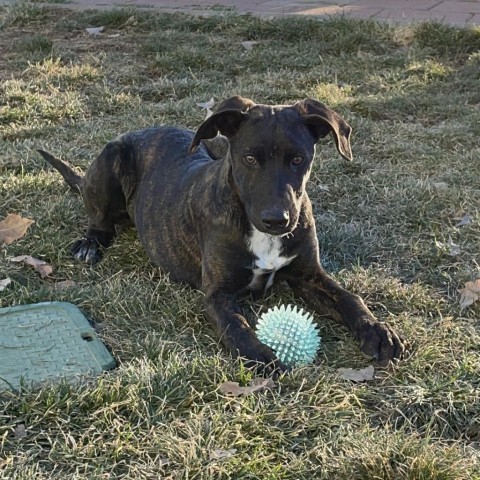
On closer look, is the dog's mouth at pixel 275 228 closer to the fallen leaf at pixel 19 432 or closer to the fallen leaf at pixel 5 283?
the fallen leaf at pixel 19 432

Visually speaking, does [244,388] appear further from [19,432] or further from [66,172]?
[66,172]

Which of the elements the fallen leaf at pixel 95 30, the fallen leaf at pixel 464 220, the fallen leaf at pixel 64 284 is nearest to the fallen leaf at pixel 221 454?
the fallen leaf at pixel 64 284

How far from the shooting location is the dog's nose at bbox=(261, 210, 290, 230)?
126 inches

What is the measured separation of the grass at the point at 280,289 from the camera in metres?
2.65

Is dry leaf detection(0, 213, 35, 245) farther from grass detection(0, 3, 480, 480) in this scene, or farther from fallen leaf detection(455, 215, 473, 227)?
fallen leaf detection(455, 215, 473, 227)

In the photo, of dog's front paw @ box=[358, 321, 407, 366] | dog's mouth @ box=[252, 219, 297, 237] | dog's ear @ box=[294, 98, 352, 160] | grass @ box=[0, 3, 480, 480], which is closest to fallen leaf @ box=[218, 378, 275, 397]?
grass @ box=[0, 3, 480, 480]

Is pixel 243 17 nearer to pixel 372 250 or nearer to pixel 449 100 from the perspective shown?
pixel 449 100

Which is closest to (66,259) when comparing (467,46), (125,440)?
(125,440)

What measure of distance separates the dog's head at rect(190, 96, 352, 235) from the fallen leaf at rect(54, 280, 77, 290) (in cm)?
103

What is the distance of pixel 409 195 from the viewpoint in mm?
4918

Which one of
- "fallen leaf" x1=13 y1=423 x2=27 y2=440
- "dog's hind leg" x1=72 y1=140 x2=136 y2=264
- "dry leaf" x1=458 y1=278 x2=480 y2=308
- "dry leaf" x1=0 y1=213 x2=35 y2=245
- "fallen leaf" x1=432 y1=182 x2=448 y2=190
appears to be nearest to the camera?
"fallen leaf" x1=13 y1=423 x2=27 y2=440

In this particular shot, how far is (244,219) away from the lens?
3561 millimetres

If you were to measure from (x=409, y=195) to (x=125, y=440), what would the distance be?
2860 millimetres

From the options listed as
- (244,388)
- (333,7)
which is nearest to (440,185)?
(244,388)
